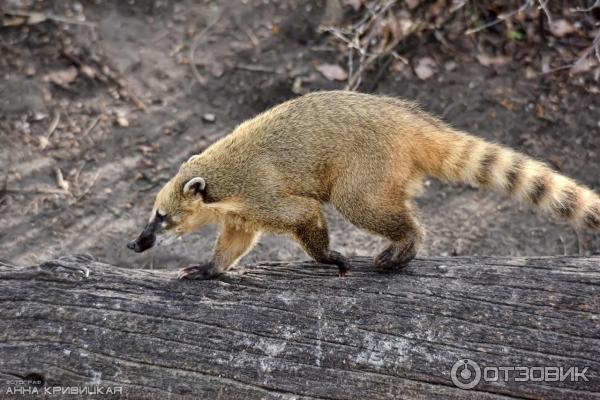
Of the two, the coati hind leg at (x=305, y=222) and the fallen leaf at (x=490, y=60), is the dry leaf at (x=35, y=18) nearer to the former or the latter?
the coati hind leg at (x=305, y=222)

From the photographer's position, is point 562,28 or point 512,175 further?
point 562,28

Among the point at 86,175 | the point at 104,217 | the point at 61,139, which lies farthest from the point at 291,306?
the point at 61,139

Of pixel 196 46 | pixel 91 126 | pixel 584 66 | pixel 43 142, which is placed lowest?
pixel 43 142

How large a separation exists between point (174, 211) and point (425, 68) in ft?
12.5

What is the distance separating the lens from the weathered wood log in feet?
10.2

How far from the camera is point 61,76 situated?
23.1 ft

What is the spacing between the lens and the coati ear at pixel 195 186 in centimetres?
421

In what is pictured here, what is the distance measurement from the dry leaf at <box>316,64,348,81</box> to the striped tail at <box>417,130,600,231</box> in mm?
2904

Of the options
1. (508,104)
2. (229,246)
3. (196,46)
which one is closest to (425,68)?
(508,104)

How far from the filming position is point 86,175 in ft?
21.3

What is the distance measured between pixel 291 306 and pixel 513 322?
117 cm

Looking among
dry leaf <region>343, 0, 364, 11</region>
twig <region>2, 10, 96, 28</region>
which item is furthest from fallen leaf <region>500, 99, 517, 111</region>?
twig <region>2, 10, 96, 28</region>

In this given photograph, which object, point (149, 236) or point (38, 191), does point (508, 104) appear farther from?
point (38, 191)

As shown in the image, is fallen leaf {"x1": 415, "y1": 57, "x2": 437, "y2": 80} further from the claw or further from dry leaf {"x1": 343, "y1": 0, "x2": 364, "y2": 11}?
the claw
